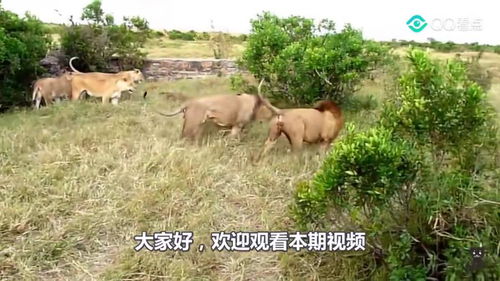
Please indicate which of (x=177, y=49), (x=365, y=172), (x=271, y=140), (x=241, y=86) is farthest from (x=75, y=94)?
(x=365, y=172)

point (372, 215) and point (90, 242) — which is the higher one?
point (372, 215)

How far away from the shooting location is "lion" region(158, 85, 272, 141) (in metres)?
3.16

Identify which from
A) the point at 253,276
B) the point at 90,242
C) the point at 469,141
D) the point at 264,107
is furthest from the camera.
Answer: the point at 264,107

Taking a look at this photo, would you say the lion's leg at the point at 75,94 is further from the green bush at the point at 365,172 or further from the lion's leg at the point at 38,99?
the green bush at the point at 365,172

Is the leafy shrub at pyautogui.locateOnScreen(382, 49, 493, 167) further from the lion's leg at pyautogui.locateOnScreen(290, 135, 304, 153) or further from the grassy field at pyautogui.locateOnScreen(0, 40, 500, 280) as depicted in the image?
the lion's leg at pyautogui.locateOnScreen(290, 135, 304, 153)

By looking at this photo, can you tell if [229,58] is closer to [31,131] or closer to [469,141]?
[31,131]

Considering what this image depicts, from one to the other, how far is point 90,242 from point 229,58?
3.67 m

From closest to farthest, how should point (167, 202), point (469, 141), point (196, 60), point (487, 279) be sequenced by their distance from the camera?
point (487, 279) < point (469, 141) < point (167, 202) < point (196, 60)

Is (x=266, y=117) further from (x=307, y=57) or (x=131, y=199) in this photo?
(x=131, y=199)

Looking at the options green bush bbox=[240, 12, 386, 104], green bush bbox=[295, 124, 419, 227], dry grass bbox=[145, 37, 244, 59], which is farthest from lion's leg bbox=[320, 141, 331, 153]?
dry grass bbox=[145, 37, 244, 59]

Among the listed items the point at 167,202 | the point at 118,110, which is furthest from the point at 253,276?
the point at 118,110

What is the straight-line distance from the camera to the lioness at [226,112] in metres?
3.16

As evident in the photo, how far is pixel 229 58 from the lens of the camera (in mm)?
5555

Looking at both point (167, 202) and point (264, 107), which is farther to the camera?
point (264, 107)
